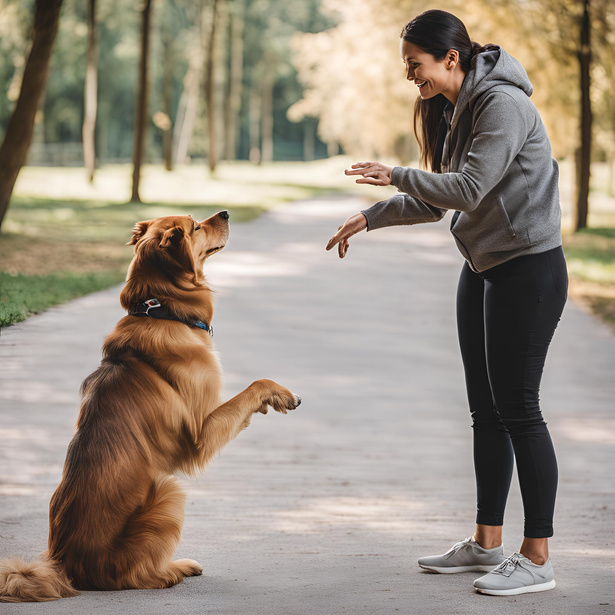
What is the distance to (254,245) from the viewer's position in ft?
53.2

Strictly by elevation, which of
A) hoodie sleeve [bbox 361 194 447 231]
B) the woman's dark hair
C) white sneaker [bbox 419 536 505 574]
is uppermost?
the woman's dark hair

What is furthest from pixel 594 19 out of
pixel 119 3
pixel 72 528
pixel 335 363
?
A: pixel 119 3

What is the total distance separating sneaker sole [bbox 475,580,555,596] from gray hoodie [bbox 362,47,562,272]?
1.26 meters

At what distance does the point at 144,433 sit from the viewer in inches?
134

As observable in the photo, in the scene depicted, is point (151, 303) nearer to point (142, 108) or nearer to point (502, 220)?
point (502, 220)

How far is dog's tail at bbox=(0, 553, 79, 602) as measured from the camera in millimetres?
→ 3096

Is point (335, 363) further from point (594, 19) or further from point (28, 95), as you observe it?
point (594, 19)

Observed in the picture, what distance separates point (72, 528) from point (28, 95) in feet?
24.6

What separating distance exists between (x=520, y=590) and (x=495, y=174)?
1614 mm

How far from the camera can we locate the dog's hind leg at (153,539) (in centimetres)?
329

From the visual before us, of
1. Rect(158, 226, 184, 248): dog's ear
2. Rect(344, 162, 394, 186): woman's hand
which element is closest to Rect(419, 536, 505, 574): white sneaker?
Rect(344, 162, 394, 186): woman's hand

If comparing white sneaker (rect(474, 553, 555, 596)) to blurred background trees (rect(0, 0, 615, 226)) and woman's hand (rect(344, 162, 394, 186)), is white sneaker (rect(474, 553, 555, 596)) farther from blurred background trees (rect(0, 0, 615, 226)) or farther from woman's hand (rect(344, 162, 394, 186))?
blurred background trees (rect(0, 0, 615, 226))

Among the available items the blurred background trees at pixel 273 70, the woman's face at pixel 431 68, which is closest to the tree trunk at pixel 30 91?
the blurred background trees at pixel 273 70

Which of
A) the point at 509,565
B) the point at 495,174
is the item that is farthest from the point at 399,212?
the point at 509,565
